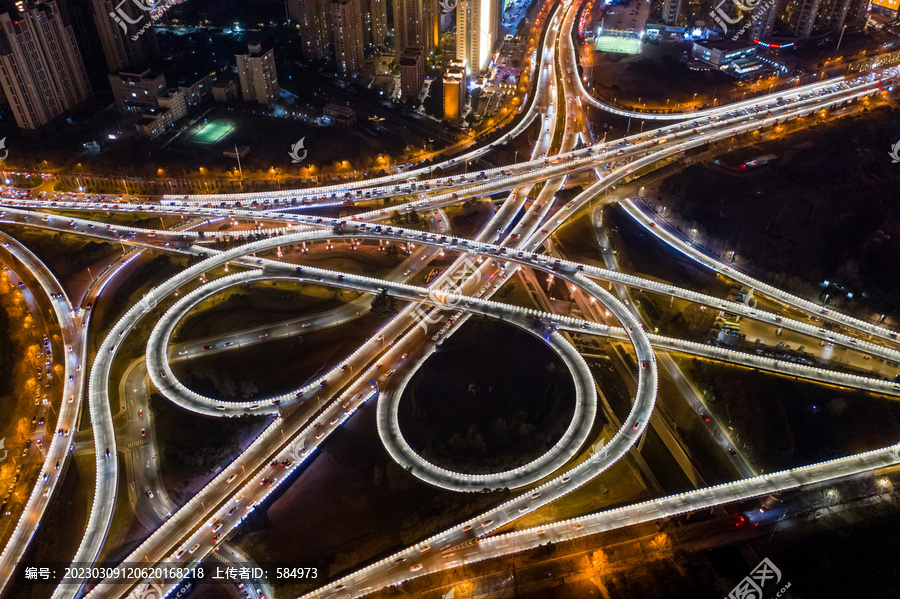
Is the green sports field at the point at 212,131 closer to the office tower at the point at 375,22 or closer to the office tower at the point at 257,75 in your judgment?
the office tower at the point at 257,75

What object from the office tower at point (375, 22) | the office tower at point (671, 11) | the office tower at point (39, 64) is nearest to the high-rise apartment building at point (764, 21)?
the office tower at point (671, 11)

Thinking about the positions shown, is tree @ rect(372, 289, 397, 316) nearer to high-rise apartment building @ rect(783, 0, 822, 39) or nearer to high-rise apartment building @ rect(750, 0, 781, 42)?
high-rise apartment building @ rect(750, 0, 781, 42)

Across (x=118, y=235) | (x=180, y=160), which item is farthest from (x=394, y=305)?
(x=180, y=160)

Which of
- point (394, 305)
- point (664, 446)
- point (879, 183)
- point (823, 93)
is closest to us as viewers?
point (664, 446)

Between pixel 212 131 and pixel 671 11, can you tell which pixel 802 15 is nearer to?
pixel 671 11

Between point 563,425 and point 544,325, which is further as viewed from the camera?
point 544,325

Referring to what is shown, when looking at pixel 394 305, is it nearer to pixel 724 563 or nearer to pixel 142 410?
pixel 142 410
